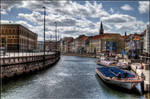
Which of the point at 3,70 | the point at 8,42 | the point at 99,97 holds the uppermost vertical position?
the point at 8,42

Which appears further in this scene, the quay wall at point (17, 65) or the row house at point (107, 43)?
the row house at point (107, 43)

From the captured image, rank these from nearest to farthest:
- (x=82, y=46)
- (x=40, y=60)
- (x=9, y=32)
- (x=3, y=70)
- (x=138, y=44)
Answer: (x=3, y=70) < (x=40, y=60) < (x=9, y=32) < (x=138, y=44) < (x=82, y=46)

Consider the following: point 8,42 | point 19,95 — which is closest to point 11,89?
point 19,95

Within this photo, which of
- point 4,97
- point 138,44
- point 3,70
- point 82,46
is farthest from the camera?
point 82,46

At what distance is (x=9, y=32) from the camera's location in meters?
76.1

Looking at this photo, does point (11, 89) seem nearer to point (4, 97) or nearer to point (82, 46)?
point (4, 97)

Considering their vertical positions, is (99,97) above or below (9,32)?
below

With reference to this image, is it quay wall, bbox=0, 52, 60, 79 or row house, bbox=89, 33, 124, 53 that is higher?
row house, bbox=89, 33, 124, 53

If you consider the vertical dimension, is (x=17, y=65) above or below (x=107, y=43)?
below

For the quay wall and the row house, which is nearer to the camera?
the quay wall

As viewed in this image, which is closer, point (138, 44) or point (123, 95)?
point (123, 95)

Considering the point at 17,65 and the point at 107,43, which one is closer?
the point at 17,65

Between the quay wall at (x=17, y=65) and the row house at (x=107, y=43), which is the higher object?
the row house at (x=107, y=43)

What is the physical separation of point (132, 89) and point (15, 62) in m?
19.0
